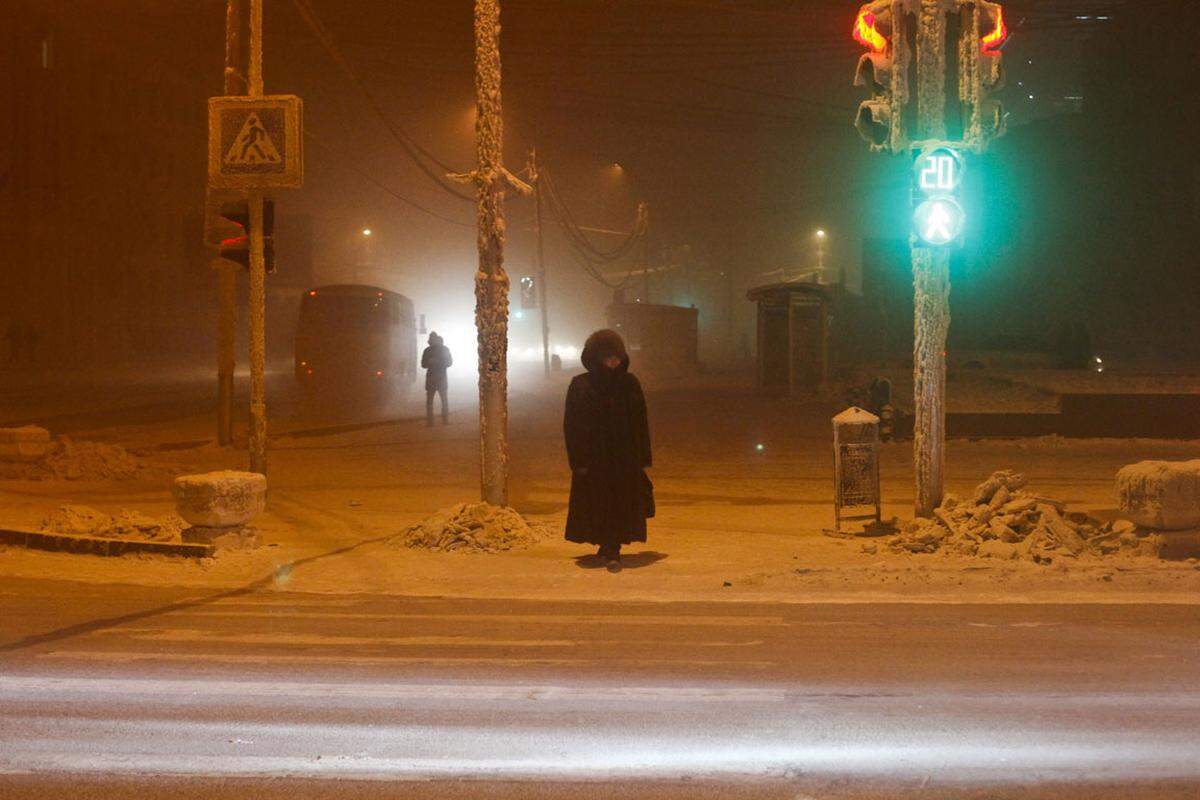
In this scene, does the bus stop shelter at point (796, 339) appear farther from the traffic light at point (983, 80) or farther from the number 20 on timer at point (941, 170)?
the number 20 on timer at point (941, 170)

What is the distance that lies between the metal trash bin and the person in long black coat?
246cm

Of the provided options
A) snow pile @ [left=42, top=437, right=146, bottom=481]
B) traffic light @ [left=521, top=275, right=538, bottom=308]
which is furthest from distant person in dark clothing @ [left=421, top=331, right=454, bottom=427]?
traffic light @ [left=521, top=275, right=538, bottom=308]

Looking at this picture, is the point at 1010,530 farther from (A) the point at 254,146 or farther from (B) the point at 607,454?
(A) the point at 254,146

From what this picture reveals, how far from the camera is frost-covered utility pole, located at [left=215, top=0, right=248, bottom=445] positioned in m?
19.3

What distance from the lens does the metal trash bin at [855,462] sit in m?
12.8

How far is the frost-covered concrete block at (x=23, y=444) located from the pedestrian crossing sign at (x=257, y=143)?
20.2ft

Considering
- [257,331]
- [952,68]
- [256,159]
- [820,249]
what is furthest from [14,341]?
[952,68]

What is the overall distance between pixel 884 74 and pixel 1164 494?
4544 millimetres

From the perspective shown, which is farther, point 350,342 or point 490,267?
point 350,342

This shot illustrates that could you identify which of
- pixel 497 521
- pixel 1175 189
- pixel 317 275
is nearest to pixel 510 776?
pixel 497 521

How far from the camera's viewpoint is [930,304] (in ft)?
40.1

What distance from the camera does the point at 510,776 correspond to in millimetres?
5379

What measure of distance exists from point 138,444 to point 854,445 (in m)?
14.8

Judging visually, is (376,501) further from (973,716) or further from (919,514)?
(973,716)
